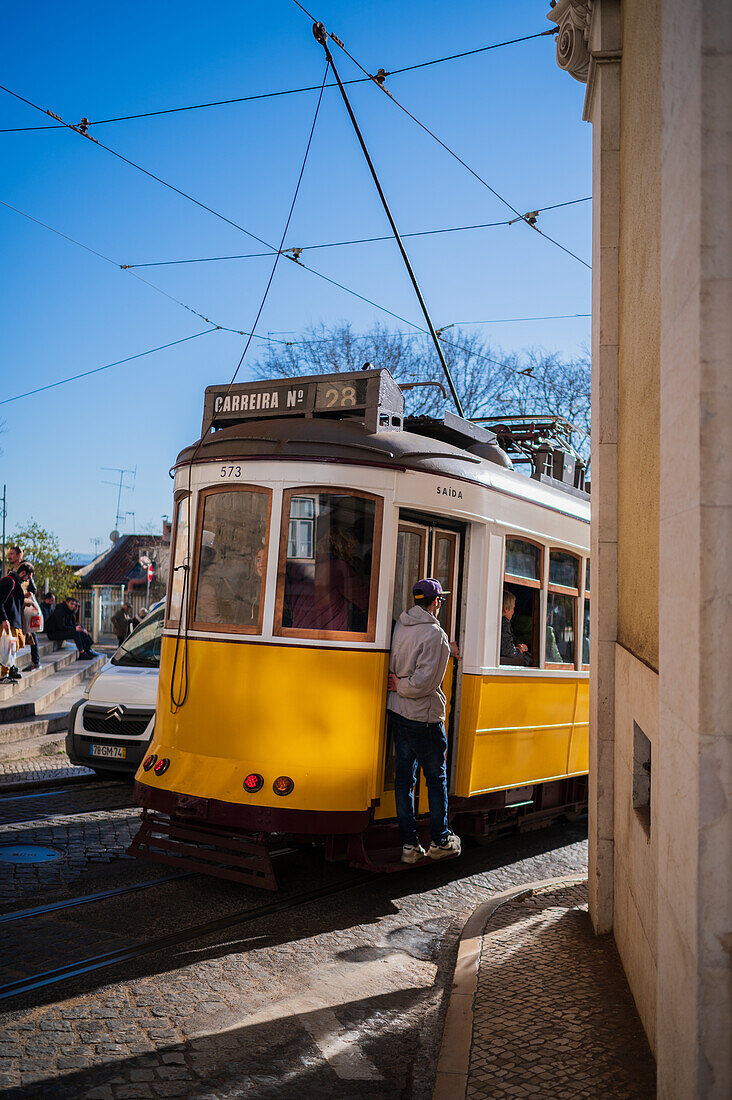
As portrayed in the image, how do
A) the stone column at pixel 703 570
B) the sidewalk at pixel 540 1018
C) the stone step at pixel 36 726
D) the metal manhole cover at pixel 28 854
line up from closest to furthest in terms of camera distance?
1. the stone column at pixel 703 570
2. the sidewalk at pixel 540 1018
3. the metal manhole cover at pixel 28 854
4. the stone step at pixel 36 726

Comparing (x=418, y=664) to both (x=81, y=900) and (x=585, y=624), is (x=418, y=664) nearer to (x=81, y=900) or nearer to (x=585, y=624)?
(x=81, y=900)

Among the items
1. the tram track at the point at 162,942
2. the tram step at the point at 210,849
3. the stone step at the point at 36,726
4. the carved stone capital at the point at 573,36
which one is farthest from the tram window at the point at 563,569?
the stone step at the point at 36,726

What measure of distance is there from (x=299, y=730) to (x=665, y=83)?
439 centimetres

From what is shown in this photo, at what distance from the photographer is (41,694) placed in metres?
15.3

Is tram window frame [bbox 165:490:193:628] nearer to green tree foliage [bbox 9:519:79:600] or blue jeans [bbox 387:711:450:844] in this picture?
blue jeans [bbox 387:711:450:844]

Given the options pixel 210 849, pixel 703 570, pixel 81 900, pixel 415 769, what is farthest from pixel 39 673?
pixel 703 570

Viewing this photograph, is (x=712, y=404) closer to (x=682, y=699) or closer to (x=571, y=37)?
(x=682, y=699)

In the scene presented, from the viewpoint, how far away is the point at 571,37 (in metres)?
6.68

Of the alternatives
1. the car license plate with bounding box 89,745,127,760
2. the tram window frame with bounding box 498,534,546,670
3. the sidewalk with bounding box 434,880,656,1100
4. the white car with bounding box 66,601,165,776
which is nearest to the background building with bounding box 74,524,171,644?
the white car with bounding box 66,601,165,776

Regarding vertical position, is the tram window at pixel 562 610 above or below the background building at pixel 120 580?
below

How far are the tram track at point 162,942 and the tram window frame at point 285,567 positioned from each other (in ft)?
5.76

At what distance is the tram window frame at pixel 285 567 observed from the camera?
257 inches

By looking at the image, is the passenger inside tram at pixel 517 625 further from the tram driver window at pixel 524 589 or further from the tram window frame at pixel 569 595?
the tram window frame at pixel 569 595

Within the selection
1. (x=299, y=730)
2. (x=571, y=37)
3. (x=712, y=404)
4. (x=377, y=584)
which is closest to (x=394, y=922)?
(x=299, y=730)
